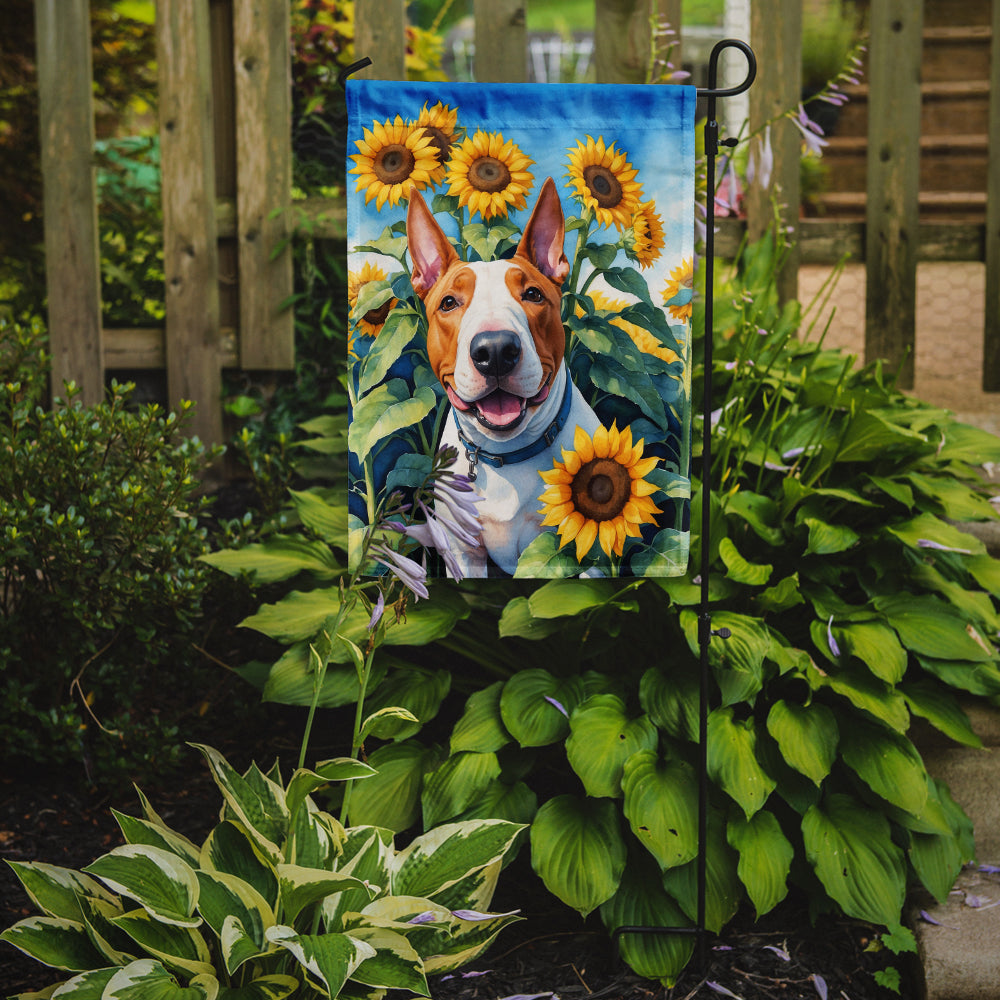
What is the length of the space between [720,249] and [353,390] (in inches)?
74.8

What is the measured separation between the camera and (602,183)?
1808 mm

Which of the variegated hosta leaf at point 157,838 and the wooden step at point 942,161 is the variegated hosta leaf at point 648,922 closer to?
the variegated hosta leaf at point 157,838

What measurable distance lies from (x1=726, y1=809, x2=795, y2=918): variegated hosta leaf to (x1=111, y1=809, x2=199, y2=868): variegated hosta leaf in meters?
0.96

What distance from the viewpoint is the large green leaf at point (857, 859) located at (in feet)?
6.03

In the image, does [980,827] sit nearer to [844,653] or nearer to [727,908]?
[844,653]

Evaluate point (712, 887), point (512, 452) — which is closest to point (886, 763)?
point (712, 887)

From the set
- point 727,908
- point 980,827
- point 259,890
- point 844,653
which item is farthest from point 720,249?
point 259,890

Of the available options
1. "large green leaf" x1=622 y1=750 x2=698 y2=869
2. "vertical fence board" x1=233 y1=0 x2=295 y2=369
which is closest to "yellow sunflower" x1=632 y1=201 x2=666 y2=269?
"large green leaf" x1=622 y1=750 x2=698 y2=869

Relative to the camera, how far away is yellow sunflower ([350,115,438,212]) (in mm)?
1766

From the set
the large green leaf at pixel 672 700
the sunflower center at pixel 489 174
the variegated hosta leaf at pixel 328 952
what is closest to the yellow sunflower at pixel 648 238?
the sunflower center at pixel 489 174

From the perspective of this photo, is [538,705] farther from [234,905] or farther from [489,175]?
[489,175]

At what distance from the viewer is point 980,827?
2184 mm

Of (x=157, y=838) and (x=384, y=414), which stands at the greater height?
(x=384, y=414)

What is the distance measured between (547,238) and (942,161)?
5245 mm
